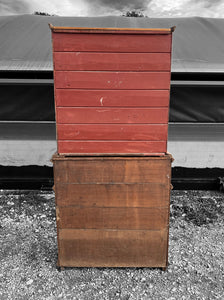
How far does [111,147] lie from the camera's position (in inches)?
98.0

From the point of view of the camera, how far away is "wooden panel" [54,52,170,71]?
2277mm

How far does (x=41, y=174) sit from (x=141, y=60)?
405cm

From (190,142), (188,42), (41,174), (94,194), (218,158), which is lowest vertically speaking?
(41,174)

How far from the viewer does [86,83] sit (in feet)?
Answer: 7.66

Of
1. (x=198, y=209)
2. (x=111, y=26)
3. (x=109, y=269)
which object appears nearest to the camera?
(x=109, y=269)

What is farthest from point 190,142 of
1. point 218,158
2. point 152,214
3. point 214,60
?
point 152,214

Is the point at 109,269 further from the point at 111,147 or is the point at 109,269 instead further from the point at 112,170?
the point at 111,147

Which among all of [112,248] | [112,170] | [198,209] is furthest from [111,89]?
[198,209]

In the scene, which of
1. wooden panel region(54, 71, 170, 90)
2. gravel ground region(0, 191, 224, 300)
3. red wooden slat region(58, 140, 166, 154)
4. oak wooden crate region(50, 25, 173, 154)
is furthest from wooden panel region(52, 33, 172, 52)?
gravel ground region(0, 191, 224, 300)

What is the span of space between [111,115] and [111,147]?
0.36 metres

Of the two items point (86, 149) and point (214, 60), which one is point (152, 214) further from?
point (214, 60)

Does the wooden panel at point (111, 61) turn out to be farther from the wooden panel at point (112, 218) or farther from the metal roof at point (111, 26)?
the metal roof at point (111, 26)

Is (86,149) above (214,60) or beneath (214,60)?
beneath

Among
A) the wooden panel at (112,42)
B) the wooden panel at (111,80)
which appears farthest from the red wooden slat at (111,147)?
the wooden panel at (112,42)
